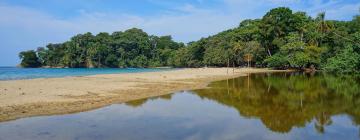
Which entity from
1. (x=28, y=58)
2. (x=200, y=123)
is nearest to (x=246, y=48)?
(x=200, y=123)

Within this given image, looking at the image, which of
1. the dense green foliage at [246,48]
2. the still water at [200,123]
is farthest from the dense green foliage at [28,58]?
the still water at [200,123]

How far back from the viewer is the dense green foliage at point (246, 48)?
207 feet

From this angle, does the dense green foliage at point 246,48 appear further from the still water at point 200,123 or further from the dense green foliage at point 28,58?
the still water at point 200,123

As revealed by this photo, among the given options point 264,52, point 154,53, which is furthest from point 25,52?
point 264,52

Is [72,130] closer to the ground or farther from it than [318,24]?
closer to the ground

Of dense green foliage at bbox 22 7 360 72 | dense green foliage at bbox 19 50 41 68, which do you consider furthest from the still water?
dense green foliage at bbox 19 50 41 68

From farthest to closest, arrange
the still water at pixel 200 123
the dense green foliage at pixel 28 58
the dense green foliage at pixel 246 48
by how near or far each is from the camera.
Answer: the dense green foliage at pixel 28 58 < the dense green foliage at pixel 246 48 < the still water at pixel 200 123

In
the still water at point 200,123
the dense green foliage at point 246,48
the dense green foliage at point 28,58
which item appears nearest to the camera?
the still water at point 200,123

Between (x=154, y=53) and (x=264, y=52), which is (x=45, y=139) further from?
(x=154, y=53)

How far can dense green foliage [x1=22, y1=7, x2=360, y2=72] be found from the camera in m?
63.1

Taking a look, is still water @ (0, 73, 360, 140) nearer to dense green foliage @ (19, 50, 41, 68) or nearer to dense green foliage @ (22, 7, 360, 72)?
dense green foliage @ (22, 7, 360, 72)

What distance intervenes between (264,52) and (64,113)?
68.6 metres

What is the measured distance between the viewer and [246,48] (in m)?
78.4

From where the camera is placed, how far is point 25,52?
14100 cm
